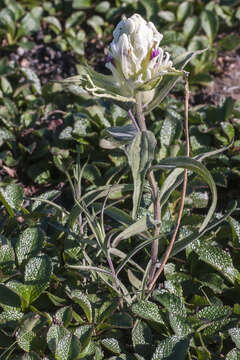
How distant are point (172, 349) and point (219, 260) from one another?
411 mm

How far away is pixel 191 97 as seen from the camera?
281 centimetres

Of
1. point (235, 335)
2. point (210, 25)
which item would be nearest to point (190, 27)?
point (210, 25)

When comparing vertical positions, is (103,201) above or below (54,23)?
below

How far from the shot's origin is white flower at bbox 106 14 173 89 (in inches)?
49.7

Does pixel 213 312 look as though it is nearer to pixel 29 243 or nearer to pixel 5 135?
pixel 29 243

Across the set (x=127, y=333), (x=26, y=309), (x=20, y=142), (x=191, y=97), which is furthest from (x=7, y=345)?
(x=191, y=97)

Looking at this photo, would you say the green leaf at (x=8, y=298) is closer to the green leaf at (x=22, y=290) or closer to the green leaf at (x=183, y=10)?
the green leaf at (x=22, y=290)

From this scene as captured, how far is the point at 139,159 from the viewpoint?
1.21m

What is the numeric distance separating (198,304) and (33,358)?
628mm

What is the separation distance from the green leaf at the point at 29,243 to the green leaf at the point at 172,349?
0.60 m

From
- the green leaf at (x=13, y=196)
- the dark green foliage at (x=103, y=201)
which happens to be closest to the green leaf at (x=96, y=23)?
the dark green foliage at (x=103, y=201)

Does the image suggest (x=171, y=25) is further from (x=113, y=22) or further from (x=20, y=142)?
(x=20, y=142)

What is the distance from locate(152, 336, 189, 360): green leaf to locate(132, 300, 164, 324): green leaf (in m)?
0.10

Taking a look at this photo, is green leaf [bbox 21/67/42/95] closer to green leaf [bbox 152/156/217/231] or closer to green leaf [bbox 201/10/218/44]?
green leaf [bbox 201/10/218/44]
